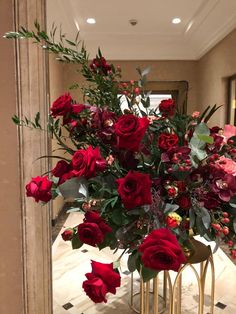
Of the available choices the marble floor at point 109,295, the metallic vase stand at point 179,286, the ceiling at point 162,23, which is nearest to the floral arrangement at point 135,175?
the metallic vase stand at point 179,286

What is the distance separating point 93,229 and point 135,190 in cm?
11

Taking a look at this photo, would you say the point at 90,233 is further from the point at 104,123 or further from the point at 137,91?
the point at 137,91

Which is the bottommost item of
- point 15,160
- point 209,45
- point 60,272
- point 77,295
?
point 77,295

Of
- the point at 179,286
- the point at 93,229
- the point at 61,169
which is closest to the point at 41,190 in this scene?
the point at 61,169

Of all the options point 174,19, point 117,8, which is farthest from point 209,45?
point 117,8

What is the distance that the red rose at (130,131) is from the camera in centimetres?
55

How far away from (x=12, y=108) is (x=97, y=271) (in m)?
0.65

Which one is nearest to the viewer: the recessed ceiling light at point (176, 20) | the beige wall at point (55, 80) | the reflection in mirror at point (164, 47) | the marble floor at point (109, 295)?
the beige wall at point (55, 80)

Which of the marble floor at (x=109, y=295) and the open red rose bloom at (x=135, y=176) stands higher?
the open red rose bloom at (x=135, y=176)

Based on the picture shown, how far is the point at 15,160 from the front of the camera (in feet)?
3.42

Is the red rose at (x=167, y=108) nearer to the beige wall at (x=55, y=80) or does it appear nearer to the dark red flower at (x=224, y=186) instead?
the dark red flower at (x=224, y=186)

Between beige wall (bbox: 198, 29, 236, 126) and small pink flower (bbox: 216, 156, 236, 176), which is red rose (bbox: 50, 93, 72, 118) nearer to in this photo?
small pink flower (bbox: 216, 156, 236, 176)

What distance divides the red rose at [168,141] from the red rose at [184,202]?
0.35 feet

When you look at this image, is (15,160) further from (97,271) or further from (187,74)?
(187,74)
